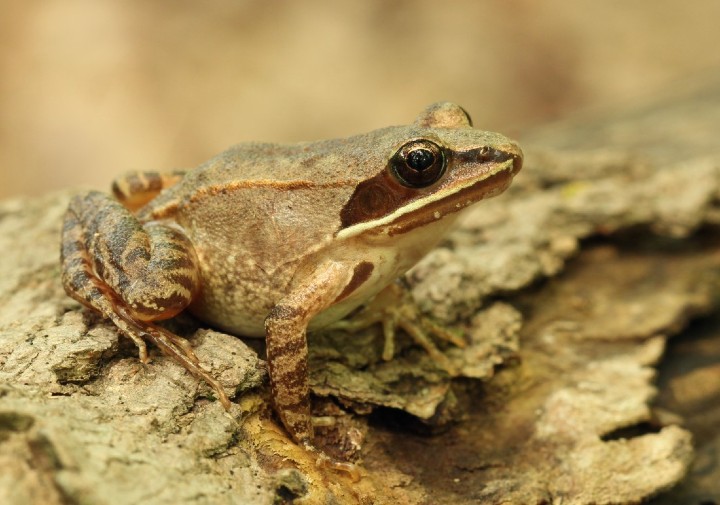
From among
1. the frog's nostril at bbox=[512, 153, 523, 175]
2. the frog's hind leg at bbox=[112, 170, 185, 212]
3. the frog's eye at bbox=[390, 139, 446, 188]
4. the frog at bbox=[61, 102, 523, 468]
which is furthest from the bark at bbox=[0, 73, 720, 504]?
the frog's nostril at bbox=[512, 153, 523, 175]

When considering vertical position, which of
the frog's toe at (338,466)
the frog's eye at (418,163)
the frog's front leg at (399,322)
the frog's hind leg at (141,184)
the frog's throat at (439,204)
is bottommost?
the frog's toe at (338,466)

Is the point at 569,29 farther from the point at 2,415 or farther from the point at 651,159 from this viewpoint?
the point at 2,415

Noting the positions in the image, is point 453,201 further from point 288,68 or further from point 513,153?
point 288,68

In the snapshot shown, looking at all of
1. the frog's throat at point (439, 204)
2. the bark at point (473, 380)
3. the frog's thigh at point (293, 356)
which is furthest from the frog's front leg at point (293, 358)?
the frog's throat at point (439, 204)

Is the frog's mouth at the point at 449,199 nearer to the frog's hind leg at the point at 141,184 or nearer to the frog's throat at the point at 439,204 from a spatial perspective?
the frog's throat at the point at 439,204

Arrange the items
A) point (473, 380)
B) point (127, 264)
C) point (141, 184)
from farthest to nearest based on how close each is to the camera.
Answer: point (141, 184)
point (473, 380)
point (127, 264)

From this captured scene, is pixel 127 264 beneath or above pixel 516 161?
beneath

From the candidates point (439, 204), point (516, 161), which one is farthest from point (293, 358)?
point (516, 161)

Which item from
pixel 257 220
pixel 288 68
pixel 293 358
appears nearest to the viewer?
pixel 293 358
